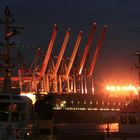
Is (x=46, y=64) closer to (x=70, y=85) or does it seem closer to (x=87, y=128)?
(x=70, y=85)

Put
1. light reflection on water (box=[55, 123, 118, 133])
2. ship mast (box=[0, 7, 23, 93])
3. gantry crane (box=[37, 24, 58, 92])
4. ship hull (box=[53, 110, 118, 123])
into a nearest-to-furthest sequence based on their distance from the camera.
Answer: ship mast (box=[0, 7, 23, 93]) → light reflection on water (box=[55, 123, 118, 133]) → ship hull (box=[53, 110, 118, 123]) → gantry crane (box=[37, 24, 58, 92])

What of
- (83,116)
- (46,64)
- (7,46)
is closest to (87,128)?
(7,46)

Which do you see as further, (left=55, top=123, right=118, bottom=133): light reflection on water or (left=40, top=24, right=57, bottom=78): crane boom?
(left=40, top=24, right=57, bottom=78): crane boom

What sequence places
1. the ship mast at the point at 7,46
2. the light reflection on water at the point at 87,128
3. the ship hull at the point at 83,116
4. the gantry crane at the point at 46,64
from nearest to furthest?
the ship mast at the point at 7,46 → the light reflection on water at the point at 87,128 → the ship hull at the point at 83,116 → the gantry crane at the point at 46,64

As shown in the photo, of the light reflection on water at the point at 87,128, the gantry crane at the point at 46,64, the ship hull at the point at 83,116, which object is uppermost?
the gantry crane at the point at 46,64

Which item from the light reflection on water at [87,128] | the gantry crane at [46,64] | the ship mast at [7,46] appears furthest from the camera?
the gantry crane at [46,64]

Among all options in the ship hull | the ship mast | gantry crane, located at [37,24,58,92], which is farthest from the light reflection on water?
gantry crane, located at [37,24,58,92]

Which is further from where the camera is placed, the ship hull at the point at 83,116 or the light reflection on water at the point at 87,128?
the ship hull at the point at 83,116

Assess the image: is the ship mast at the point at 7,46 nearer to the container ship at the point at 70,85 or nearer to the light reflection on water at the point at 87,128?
the light reflection on water at the point at 87,128

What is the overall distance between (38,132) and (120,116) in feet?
55.3

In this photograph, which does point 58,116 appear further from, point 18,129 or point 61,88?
point 18,129

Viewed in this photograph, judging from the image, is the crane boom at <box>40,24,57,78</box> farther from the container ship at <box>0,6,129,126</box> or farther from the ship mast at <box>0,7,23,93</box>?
the ship mast at <box>0,7,23,93</box>

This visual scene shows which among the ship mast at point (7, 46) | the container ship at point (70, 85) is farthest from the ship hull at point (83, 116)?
the ship mast at point (7, 46)

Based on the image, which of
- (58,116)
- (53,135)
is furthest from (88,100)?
(53,135)
